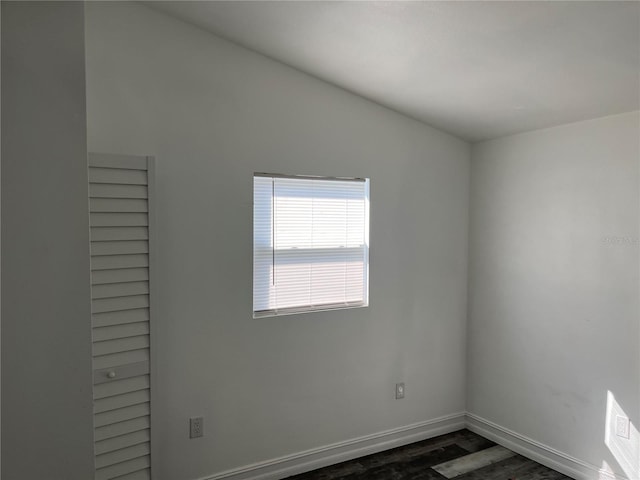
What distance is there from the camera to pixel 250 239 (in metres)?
2.56

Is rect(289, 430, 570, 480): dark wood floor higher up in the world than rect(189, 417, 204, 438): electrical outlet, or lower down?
lower down

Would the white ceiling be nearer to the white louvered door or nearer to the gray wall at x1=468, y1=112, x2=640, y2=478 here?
the gray wall at x1=468, y1=112, x2=640, y2=478

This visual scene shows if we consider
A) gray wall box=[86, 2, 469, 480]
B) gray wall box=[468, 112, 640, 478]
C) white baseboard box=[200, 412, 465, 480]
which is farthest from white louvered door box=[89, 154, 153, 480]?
gray wall box=[468, 112, 640, 478]

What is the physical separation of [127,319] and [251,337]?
0.81 meters

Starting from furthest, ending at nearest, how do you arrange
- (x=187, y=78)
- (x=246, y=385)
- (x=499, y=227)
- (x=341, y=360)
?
(x=499, y=227), (x=341, y=360), (x=246, y=385), (x=187, y=78)

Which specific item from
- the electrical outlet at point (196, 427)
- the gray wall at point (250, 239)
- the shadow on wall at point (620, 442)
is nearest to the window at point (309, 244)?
the gray wall at point (250, 239)

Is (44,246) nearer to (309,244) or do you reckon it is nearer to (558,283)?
(309,244)

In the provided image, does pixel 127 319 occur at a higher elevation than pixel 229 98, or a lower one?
lower

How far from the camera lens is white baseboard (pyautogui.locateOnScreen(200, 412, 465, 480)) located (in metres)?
2.63

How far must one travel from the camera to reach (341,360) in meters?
2.90

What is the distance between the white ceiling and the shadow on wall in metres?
1.65

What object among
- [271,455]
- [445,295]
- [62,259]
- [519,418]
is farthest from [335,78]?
[519,418]

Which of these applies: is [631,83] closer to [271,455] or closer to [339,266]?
[339,266]

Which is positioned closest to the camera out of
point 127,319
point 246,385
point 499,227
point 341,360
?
point 127,319
